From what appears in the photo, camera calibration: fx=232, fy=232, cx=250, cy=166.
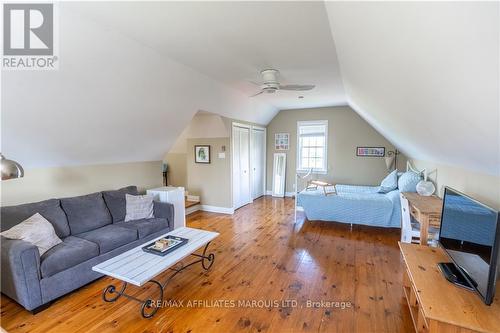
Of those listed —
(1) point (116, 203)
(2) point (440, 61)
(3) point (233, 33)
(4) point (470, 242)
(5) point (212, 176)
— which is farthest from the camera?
(5) point (212, 176)

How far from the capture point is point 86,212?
3057mm

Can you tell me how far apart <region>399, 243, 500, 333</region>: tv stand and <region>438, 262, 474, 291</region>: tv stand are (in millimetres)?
29

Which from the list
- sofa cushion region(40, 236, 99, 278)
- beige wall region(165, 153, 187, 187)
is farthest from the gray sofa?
beige wall region(165, 153, 187, 187)

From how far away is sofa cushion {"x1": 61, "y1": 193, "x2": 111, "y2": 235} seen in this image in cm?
290

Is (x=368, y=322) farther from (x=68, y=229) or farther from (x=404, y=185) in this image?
(x=68, y=229)

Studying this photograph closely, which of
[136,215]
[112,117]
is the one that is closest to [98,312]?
[136,215]

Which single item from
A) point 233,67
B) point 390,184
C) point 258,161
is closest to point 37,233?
point 233,67

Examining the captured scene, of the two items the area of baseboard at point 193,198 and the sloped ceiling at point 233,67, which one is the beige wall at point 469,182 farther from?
the area of baseboard at point 193,198

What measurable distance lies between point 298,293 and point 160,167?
3.53 meters

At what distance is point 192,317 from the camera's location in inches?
81.7

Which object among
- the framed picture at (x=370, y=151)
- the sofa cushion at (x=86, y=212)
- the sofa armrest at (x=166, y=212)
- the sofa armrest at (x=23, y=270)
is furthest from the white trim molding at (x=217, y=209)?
the framed picture at (x=370, y=151)

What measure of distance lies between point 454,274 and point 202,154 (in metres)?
4.66

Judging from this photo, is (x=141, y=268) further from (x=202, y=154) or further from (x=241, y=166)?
(x=241, y=166)

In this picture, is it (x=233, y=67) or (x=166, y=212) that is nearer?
(x=233, y=67)
